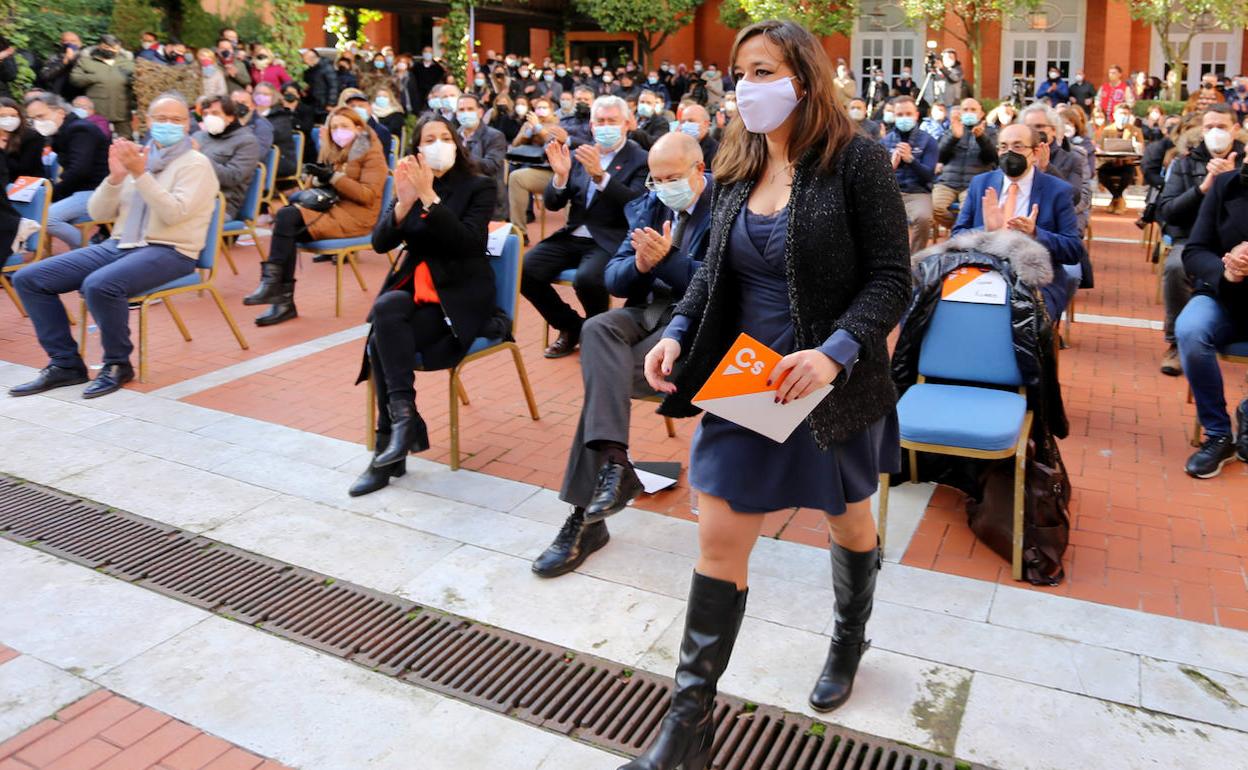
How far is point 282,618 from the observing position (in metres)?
3.59

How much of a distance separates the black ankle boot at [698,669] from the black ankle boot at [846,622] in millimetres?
417

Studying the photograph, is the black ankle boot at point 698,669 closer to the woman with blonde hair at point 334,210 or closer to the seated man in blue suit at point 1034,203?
the seated man in blue suit at point 1034,203

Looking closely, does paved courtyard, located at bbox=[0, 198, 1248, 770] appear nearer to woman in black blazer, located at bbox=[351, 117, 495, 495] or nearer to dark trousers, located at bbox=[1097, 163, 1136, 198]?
woman in black blazer, located at bbox=[351, 117, 495, 495]

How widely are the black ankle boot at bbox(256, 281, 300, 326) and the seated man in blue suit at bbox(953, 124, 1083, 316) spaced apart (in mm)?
4593

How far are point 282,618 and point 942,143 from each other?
767 cm

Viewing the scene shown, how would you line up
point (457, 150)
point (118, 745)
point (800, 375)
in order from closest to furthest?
point (800, 375)
point (118, 745)
point (457, 150)

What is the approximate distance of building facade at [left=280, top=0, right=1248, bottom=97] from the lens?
2834cm

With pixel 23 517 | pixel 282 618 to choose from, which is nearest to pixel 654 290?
pixel 282 618

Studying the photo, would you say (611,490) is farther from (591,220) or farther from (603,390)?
(591,220)

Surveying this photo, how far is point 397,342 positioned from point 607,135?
219 cm

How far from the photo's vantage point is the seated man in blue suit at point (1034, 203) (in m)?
5.63

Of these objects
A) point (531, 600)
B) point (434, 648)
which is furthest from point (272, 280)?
point (434, 648)

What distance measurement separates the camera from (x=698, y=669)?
2656 millimetres

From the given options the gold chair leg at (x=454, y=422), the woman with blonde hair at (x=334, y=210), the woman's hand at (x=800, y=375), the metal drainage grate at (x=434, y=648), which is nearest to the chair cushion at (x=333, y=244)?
the woman with blonde hair at (x=334, y=210)
